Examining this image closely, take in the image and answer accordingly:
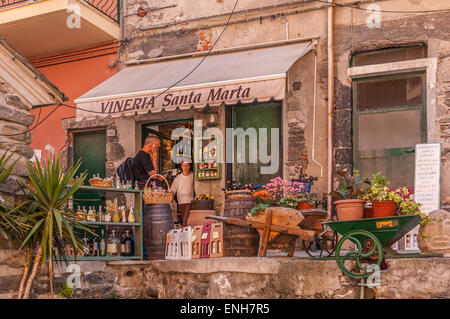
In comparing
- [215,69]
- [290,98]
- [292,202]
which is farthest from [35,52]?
[292,202]

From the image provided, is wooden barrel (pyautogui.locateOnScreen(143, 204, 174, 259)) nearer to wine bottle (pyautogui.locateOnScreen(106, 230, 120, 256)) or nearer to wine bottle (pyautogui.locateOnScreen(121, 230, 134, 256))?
wine bottle (pyautogui.locateOnScreen(121, 230, 134, 256))

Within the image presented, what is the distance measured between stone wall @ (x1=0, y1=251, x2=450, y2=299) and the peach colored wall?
4.81 metres

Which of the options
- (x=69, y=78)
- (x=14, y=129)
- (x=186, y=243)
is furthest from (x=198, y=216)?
(x=69, y=78)

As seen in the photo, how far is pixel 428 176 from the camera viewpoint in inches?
313

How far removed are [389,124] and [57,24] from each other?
6059 millimetres

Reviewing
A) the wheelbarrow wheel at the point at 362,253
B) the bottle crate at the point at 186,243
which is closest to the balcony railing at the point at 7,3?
the bottle crate at the point at 186,243

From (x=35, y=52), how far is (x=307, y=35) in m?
5.49

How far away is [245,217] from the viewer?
7867 millimetres

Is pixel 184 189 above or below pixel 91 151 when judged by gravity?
below

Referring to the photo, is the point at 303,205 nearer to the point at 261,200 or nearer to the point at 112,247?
the point at 261,200

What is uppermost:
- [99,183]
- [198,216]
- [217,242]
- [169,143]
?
[169,143]

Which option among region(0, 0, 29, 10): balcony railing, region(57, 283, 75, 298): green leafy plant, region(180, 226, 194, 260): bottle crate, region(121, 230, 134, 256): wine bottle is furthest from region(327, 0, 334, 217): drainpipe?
region(0, 0, 29, 10): balcony railing

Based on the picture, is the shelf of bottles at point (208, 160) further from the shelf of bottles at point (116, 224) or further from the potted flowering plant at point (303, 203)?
the potted flowering plant at point (303, 203)

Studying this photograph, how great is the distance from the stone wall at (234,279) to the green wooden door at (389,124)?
10.8 ft
